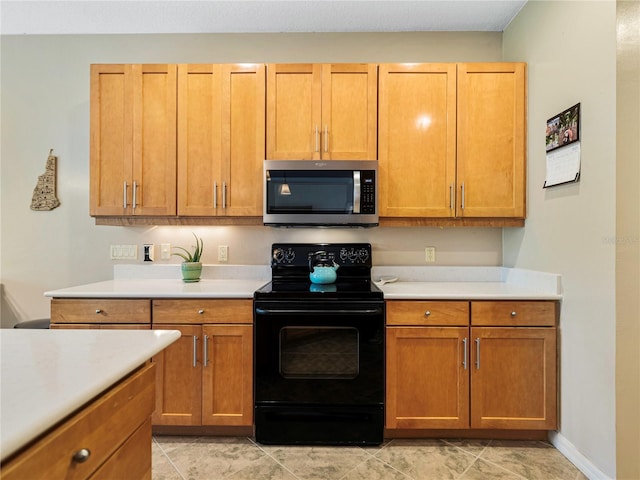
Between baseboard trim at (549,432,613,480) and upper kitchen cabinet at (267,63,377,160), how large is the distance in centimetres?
197

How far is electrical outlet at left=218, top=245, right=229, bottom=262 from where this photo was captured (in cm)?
255

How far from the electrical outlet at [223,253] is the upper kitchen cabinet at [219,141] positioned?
1.25 feet

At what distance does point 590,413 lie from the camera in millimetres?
1647

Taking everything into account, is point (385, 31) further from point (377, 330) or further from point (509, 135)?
point (377, 330)

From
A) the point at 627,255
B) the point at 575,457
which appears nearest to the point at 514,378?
the point at 575,457

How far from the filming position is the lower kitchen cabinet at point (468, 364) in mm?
1897

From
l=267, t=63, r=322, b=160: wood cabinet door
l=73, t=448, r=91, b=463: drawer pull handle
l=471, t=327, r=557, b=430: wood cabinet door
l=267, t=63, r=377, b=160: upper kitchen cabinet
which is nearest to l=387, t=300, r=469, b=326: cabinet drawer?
l=471, t=327, r=557, b=430: wood cabinet door

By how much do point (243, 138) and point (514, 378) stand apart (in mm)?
2217

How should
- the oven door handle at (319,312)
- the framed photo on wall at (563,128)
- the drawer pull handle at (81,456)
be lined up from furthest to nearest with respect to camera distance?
the oven door handle at (319,312), the framed photo on wall at (563,128), the drawer pull handle at (81,456)

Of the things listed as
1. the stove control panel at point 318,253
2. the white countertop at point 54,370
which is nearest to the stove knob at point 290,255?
the stove control panel at point 318,253

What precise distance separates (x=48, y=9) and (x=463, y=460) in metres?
3.88

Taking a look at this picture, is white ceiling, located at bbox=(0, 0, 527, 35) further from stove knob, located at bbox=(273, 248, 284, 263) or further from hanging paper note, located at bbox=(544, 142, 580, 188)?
stove knob, located at bbox=(273, 248, 284, 263)

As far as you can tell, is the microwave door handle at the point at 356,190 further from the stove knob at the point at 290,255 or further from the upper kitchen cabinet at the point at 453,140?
the stove knob at the point at 290,255

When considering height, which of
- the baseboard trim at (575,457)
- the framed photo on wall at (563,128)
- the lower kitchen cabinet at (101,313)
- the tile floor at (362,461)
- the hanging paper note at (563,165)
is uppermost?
the framed photo on wall at (563,128)
